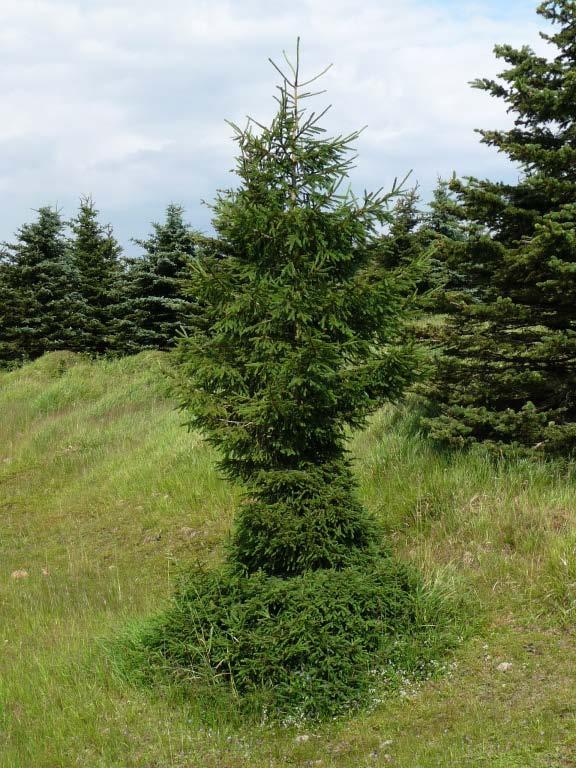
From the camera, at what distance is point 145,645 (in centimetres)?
532

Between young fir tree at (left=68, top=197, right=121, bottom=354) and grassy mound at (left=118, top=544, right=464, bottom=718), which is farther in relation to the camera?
young fir tree at (left=68, top=197, right=121, bottom=354)

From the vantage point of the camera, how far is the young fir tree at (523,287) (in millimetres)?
7754

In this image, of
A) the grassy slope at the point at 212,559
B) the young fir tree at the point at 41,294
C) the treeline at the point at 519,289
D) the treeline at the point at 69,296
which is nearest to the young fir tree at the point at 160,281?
the treeline at the point at 69,296

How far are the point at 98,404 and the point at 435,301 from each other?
1198 centimetres

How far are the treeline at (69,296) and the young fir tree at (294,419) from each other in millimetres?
18741

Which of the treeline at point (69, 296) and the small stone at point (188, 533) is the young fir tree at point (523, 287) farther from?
the treeline at point (69, 296)

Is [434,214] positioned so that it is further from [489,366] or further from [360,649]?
[360,649]

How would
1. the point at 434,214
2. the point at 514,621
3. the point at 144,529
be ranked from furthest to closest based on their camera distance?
the point at 434,214 < the point at 144,529 < the point at 514,621

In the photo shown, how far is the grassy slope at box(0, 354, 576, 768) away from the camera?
4.31 metres

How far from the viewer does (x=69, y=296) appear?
27906mm

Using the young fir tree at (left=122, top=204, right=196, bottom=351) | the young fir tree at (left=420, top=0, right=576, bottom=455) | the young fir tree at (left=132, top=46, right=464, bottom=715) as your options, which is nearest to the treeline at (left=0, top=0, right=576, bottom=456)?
the young fir tree at (left=420, top=0, right=576, bottom=455)

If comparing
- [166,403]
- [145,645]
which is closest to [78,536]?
[145,645]

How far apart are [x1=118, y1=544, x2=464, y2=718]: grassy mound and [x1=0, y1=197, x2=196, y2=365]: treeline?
1914 cm

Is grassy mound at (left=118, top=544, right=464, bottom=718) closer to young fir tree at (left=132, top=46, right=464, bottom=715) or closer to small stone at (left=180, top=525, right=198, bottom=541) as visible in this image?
young fir tree at (left=132, top=46, right=464, bottom=715)
